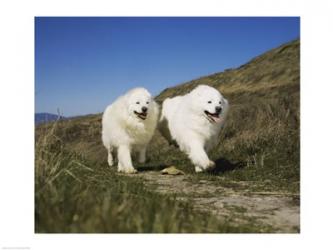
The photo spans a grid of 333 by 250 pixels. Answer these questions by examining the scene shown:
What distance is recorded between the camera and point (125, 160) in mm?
9219

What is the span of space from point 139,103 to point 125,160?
1.11m

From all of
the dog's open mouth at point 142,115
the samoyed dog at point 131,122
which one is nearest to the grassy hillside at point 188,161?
the samoyed dog at point 131,122

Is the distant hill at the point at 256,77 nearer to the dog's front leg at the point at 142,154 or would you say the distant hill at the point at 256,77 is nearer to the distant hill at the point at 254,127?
the distant hill at the point at 254,127

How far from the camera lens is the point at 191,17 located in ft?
21.8

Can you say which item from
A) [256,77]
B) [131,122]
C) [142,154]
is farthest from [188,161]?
[256,77]

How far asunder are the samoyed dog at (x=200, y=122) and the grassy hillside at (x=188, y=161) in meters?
0.34

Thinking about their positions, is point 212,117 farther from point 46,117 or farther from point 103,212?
point 103,212

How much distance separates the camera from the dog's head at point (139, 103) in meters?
8.89

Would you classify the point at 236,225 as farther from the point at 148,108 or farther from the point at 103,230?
the point at 148,108

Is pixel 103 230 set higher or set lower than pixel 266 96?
lower
